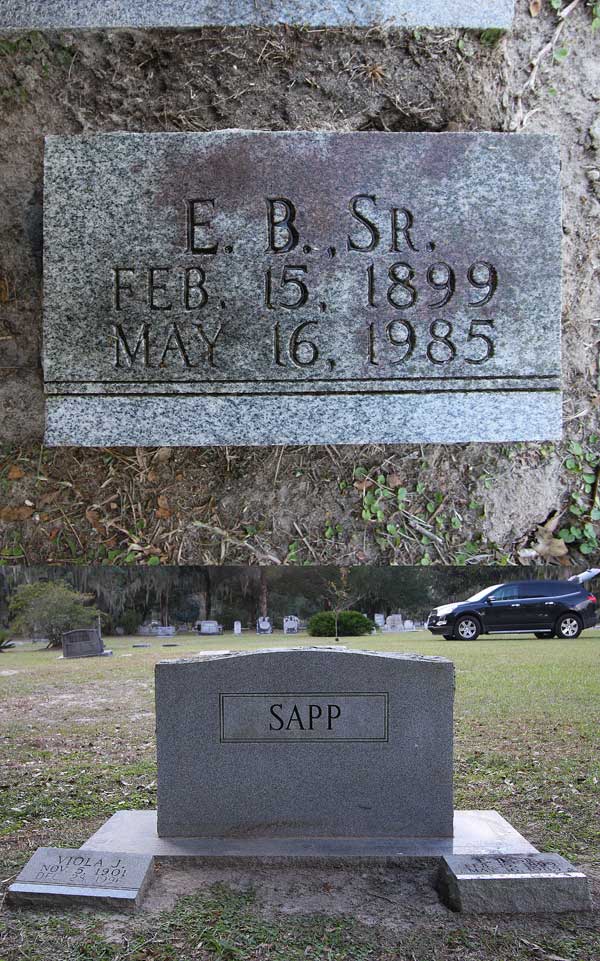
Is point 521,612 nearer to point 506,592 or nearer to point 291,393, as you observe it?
point 506,592

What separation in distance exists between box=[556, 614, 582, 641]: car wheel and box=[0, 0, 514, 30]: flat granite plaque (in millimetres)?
3931

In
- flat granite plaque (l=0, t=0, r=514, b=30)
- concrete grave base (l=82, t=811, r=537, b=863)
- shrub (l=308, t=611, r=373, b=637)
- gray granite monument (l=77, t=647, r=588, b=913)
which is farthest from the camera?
flat granite plaque (l=0, t=0, r=514, b=30)

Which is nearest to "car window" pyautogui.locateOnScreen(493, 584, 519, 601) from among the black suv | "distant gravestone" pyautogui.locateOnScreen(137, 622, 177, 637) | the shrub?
the black suv

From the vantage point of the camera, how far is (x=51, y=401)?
14.0 feet

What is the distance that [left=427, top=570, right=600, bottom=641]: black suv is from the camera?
12.0ft

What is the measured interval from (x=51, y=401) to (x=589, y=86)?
163 inches

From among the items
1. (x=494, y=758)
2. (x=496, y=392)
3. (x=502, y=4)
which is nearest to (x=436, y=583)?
(x=494, y=758)

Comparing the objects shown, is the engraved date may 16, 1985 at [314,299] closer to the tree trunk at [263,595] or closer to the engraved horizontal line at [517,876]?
the tree trunk at [263,595]

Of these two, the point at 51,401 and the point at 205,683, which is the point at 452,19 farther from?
the point at 205,683

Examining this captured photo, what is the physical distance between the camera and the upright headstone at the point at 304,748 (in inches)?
134

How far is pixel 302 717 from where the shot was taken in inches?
135

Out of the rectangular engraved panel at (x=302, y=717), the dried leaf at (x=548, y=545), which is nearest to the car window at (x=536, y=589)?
the rectangular engraved panel at (x=302, y=717)

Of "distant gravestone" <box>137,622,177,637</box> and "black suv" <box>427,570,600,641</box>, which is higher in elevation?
"black suv" <box>427,570,600,641</box>

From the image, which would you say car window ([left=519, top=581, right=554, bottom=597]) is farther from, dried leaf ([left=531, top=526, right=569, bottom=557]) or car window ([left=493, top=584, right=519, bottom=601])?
dried leaf ([left=531, top=526, right=569, bottom=557])
